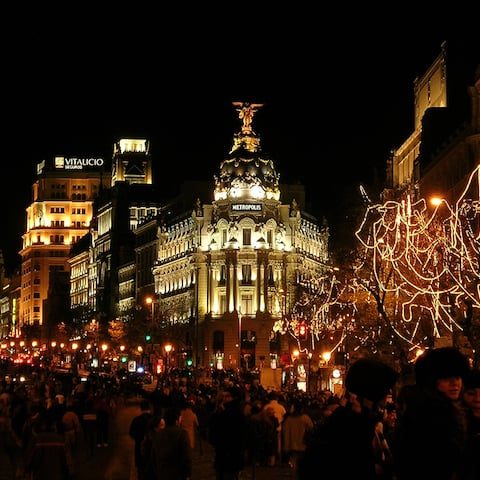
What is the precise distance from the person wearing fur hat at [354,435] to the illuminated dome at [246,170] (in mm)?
130848

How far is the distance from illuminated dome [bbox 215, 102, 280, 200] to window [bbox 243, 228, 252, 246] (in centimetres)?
354

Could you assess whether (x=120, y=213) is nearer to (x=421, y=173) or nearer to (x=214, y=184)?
(x=214, y=184)

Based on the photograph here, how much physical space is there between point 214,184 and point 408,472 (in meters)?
146

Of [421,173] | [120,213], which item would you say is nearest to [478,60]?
[421,173]

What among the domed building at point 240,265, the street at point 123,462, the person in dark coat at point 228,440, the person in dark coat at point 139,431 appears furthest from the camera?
the domed building at point 240,265

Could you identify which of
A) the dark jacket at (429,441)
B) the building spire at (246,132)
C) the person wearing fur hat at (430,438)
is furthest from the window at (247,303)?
the dark jacket at (429,441)

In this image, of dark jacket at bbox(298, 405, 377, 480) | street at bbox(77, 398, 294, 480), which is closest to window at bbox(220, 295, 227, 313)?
street at bbox(77, 398, 294, 480)

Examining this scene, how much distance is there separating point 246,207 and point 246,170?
13.3ft

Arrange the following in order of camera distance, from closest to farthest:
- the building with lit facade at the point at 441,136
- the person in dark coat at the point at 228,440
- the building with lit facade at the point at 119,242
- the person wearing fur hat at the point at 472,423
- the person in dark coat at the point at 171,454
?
the person wearing fur hat at the point at 472,423, the person in dark coat at the point at 171,454, the person in dark coat at the point at 228,440, the building with lit facade at the point at 441,136, the building with lit facade at the point at 119,242

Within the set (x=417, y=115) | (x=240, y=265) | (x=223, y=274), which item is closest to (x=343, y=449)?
(x=417, y=115)

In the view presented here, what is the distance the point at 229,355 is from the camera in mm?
138625

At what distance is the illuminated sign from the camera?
138875mm

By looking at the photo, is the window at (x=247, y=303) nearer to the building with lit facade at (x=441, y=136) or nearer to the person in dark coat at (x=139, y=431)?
the building with lit facade at (x=441, y=136)

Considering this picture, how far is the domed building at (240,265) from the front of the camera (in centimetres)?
13788
